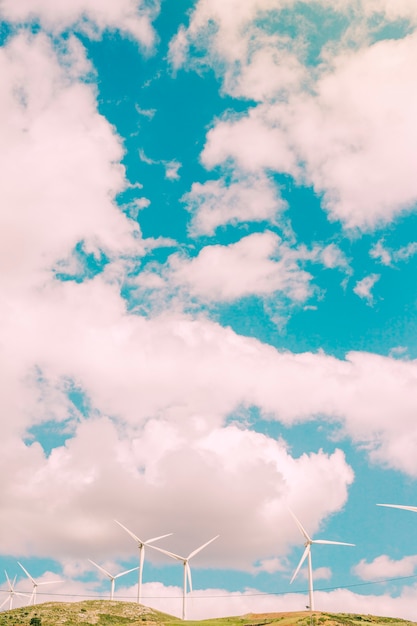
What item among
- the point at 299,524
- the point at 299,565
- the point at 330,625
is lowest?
the point at 330,625

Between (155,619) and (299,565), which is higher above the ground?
(299,565)

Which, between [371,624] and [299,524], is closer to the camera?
[371,624]

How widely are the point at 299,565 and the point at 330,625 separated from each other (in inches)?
780

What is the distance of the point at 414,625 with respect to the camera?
16400 cm

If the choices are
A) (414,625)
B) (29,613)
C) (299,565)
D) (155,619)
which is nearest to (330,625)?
(299,565)

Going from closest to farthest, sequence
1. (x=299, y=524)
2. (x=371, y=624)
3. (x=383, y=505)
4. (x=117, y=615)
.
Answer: (x=383, y=505), (x=371, y=624), (x=299, y=524), (x=117, y=615)

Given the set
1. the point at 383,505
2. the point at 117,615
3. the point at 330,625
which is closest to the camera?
the point at 383,505

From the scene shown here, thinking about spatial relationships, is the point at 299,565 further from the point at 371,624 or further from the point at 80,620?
the point at 80,620

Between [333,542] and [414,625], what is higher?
[333,542]

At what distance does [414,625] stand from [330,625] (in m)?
30.1

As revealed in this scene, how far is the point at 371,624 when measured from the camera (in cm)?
16362

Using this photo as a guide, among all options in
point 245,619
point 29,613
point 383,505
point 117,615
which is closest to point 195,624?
point 245,619

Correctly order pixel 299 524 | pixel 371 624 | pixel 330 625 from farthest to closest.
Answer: pixel 299 524
pixel 371 624
pixel 330 625

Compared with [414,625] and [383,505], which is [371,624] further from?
[383,505]
